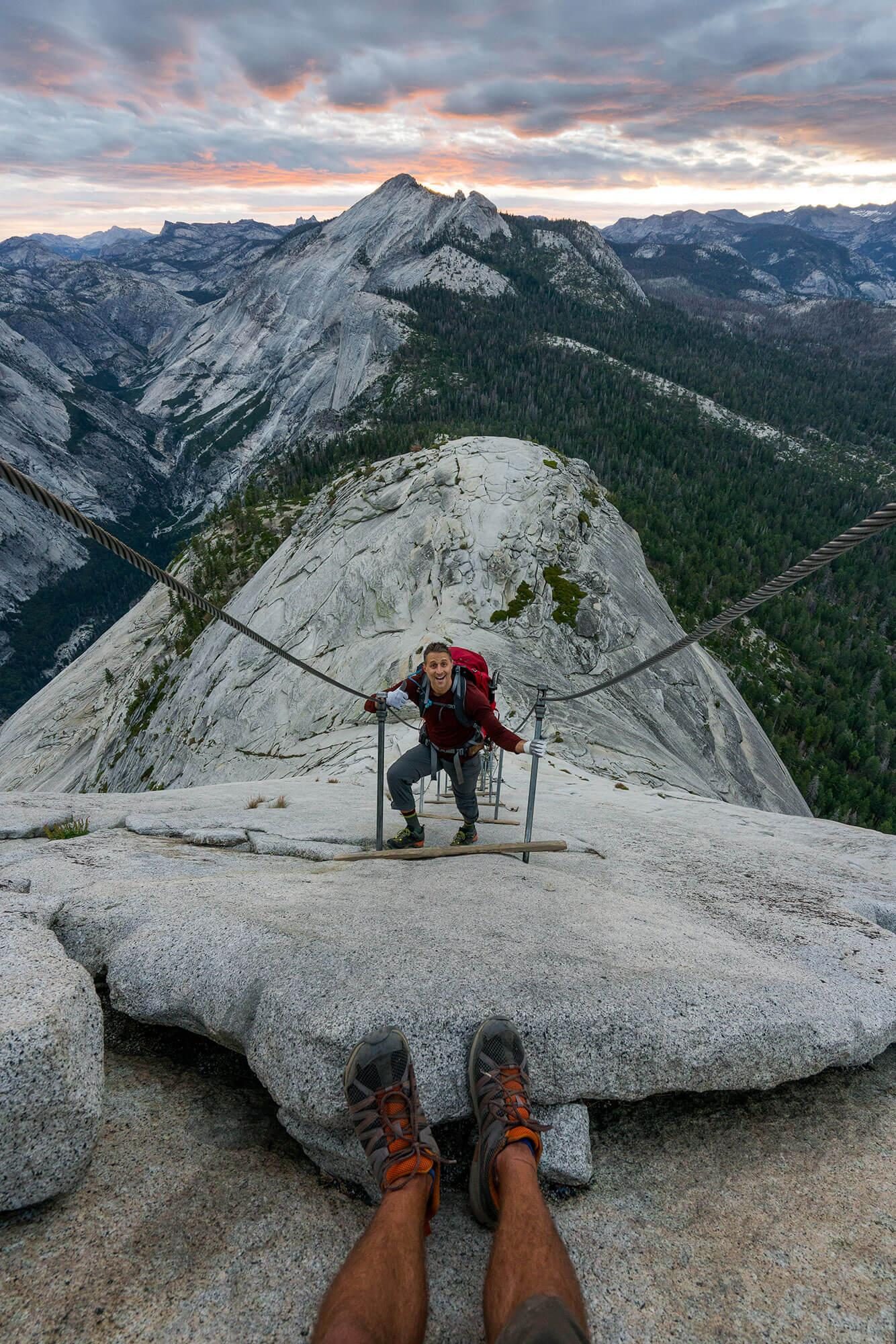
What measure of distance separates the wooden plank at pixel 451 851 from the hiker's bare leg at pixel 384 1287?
4094 mm

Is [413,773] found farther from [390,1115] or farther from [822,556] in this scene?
[822,556]

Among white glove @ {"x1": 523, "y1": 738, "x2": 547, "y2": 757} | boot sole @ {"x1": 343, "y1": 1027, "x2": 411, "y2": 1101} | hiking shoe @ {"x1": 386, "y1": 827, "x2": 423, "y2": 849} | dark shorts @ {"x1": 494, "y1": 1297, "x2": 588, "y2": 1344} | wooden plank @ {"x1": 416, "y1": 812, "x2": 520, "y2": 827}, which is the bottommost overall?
wooden plank @ {"x1": 416, "y1": 812, "x2": 520, "y2": 827}

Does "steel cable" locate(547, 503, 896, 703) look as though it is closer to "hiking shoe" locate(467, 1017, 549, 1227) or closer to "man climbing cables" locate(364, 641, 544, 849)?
"man climbing cables" locate(364, 641, 544, 849)

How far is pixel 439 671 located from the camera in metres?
6.92

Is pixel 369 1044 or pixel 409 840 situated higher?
pixel 369 1044

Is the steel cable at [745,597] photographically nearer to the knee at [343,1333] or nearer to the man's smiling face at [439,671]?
the man's smiling face at [439,671]

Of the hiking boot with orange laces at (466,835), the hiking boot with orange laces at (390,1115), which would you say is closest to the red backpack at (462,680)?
the hiking boot with orange laces at (466,835)

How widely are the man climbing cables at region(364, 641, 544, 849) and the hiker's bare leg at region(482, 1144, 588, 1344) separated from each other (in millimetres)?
3647

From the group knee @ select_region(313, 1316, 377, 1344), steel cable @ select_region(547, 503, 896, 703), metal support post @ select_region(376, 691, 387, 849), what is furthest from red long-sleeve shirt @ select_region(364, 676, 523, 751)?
knee @ select_region(313, 1316, 377, 1344)

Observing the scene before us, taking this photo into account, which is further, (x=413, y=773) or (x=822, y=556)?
(x=413, y=773)

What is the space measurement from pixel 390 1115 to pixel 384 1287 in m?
0.77

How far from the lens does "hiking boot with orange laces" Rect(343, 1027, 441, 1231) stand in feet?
10.7

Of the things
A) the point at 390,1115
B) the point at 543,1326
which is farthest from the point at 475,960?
the point at 543,1326

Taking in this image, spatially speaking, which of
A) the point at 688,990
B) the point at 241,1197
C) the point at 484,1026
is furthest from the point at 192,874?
the point at 688,990
